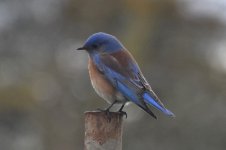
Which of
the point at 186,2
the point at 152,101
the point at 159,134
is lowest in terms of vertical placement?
the point at 159,134

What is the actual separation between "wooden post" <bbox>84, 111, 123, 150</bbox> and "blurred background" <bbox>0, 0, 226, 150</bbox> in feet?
30.5

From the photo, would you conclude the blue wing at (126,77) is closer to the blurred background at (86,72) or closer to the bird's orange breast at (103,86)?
the bird's orange breast at (103,86)

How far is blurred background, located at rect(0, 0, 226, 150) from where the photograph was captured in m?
16.2

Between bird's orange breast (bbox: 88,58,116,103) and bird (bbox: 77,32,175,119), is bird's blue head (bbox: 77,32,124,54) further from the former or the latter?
bird's orange breast (bbox: 88,58,116,103)

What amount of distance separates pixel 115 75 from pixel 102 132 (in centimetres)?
138

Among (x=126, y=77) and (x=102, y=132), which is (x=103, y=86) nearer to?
(x=126, y=77)

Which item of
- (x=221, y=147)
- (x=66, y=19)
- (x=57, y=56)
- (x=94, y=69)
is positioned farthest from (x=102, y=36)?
(x=66, y=19)

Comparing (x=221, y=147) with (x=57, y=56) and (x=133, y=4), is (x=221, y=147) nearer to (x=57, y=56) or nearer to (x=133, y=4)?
(x=57, y=56)

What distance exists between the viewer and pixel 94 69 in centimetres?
731

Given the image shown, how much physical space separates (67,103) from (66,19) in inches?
143

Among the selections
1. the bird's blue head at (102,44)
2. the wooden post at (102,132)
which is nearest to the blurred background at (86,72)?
the bird's blue head at (102,44)

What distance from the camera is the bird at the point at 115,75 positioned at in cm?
699

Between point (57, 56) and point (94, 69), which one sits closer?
point (94, 69)

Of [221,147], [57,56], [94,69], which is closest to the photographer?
[94,69]
